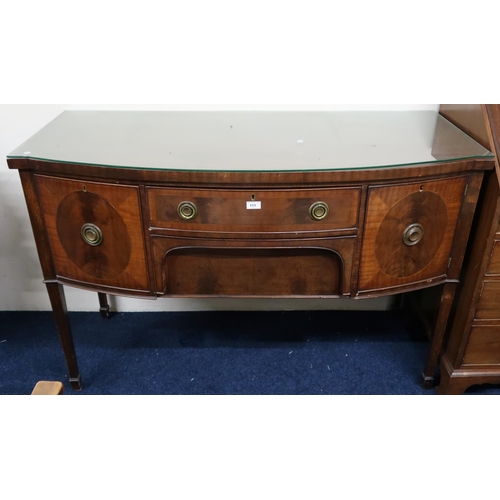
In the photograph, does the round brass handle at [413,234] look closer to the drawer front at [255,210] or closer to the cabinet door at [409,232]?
the cabinet door at [409,232]

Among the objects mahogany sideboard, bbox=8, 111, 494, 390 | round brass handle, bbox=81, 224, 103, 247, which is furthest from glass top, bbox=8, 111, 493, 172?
round brass handle, bbox=81, 224, 103, 247

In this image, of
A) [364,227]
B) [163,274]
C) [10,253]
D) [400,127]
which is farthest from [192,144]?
[10,253]

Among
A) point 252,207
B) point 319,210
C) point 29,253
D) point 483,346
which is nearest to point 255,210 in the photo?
point 252,207

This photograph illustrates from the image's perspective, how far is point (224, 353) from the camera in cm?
153

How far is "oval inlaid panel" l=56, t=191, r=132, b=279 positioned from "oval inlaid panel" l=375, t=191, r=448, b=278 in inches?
23.3

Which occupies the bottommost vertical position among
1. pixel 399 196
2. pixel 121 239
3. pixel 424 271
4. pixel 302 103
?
pixel 424 271

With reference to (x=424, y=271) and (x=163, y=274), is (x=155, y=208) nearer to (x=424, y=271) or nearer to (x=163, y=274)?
(x=163, y=274)

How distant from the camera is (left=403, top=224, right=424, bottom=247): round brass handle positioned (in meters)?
1.11

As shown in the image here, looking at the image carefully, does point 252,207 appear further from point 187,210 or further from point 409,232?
point 409,232

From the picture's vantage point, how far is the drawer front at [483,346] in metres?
1.24

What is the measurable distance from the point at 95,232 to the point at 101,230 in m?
0.02

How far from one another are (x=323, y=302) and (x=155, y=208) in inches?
33.3

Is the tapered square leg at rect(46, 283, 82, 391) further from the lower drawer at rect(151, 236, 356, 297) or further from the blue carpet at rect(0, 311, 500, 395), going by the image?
the lower drawer at rect(151, 236, 356, 297)

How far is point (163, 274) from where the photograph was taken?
1154 mm
